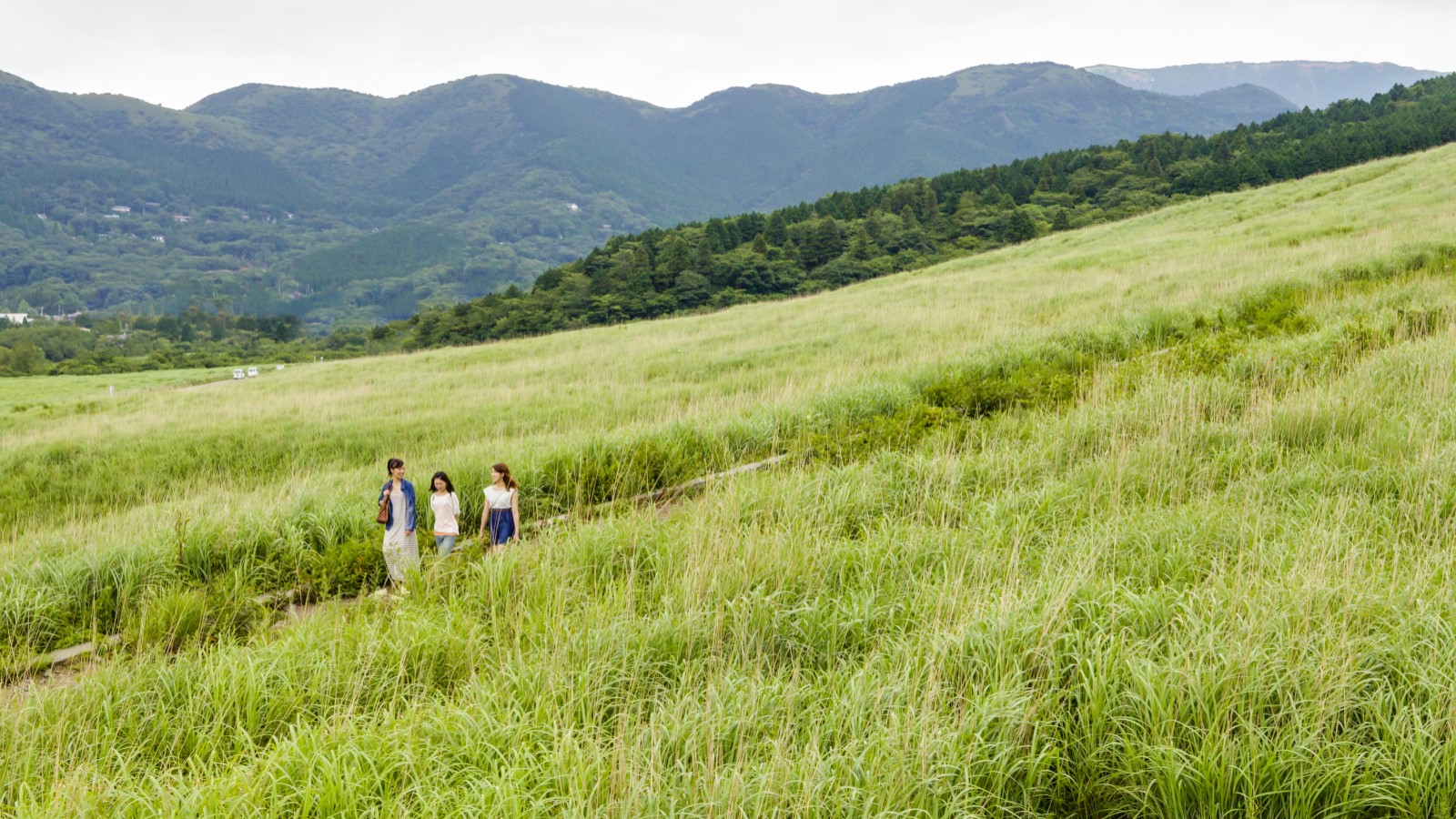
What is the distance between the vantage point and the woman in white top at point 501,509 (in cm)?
709

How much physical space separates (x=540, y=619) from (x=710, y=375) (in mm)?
13586

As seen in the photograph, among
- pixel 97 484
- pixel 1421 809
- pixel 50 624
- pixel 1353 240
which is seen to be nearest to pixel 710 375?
pixel 97 484

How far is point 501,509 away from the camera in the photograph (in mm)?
7164

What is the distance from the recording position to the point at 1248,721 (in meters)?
3.05

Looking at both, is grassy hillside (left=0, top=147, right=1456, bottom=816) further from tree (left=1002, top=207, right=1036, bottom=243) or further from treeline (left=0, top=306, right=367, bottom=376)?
treeline (left=0, top=306, right=367, bottom=376)

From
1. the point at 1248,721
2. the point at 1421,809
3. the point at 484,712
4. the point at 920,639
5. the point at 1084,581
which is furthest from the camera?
the point at 1084,581

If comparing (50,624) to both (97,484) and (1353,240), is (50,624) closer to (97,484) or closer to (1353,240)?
(97,484)

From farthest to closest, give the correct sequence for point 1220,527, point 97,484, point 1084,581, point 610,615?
point 97,484
point 1220,527
point 610,615
point 1084,581

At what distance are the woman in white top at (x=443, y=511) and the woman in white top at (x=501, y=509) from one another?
33 centimetres

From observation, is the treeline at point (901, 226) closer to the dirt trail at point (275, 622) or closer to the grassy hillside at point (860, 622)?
the grassy hillside at point (860, 622)

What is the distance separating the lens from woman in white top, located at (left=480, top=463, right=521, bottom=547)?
709cm

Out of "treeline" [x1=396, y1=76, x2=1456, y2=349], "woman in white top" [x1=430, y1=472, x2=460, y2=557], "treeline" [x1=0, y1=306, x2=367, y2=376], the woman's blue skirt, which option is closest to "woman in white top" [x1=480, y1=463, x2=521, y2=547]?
the woman's blue skirt

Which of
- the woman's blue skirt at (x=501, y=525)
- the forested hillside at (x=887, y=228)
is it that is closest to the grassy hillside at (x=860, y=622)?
the woman's blue skirt at (x=501, y=525)

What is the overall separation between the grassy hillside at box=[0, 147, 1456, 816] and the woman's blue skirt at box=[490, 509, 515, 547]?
0.96 metres
